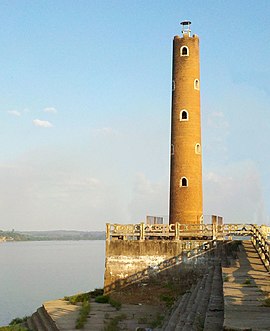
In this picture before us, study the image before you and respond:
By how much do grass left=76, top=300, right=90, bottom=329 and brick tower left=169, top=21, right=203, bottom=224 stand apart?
9.51m

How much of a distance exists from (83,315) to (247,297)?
1188 cm

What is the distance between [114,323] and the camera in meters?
19.8

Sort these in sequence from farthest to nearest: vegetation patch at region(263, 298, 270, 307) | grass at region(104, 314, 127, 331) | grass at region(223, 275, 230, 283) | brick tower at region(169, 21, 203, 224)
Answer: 1. brick tower at region(169, 21, 203, 224)
2. grass at region(104, 314, 127, 331)
3. grass at region(223, 275, 230, 283)
4. vegetation patch at region(263, 298, 270, 307)

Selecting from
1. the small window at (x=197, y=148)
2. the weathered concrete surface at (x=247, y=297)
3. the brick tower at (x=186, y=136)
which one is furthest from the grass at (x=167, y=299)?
the small window at (x=197, y=148)

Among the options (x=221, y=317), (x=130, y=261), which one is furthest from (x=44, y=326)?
(x=221, y=317)

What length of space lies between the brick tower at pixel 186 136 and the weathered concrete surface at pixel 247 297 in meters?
12.5

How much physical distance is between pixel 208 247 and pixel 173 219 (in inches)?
269

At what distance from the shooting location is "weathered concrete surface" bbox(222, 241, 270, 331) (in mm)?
8193

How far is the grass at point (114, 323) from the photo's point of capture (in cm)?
1908

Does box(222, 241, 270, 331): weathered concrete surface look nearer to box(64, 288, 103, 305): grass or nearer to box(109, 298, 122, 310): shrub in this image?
box(109, 298, 122, 310): shrub

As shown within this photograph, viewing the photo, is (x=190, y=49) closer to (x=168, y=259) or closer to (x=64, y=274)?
(x=168, y=259)

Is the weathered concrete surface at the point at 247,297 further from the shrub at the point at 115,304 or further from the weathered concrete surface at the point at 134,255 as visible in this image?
the shrub at the point at 115,304

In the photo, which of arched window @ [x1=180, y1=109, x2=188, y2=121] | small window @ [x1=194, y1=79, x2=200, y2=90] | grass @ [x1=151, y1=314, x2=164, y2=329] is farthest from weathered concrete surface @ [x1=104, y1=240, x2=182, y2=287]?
small window @ [x1=194, y1=79, x2=200, y2=90]

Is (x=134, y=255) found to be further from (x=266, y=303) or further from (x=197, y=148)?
(x=266, y=303)
